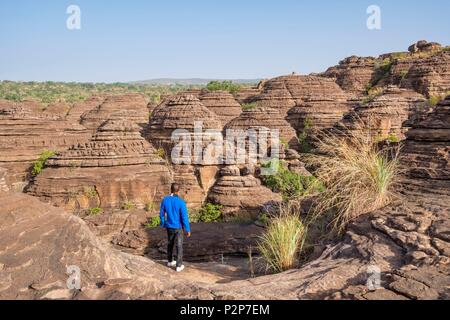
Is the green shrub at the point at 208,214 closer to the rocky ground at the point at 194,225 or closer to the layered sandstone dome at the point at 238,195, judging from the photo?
the layered sandstone dome at the point at 238,195

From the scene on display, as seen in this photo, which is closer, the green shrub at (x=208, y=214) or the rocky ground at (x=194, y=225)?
the rocky ground at (x=194, y=225)

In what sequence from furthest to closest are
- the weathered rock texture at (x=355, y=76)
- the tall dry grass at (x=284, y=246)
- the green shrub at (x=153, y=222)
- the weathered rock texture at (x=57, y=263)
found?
the weathered rock texture at (x=355, y=76), the green shrub at (x=153, y=222), the tall dry grass at (x=284, y=246), the weathered rock texture at (x=57, y=263)

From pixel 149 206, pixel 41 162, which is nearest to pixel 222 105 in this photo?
pixel 41 162

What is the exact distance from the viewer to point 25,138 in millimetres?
14977

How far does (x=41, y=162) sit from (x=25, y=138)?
1568 millimetres

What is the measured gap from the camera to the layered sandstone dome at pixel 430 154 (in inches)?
234

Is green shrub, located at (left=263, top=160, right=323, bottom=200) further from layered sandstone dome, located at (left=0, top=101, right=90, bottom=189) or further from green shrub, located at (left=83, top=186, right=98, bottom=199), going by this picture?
layered sandstone dome, located at (left=0, top=101, right=90, bottom=189)

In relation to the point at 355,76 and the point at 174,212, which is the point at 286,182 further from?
the point at 355,76

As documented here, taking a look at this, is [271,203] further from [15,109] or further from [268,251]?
[15,109]

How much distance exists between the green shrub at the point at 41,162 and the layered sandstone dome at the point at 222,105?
11.1 m

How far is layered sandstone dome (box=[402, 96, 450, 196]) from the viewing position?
19.5ft

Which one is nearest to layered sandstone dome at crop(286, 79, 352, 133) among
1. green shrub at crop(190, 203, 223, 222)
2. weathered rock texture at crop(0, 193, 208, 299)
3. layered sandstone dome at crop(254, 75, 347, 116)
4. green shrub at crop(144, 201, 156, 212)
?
layered sandstone dome at crop(254, 75, 347, 116)

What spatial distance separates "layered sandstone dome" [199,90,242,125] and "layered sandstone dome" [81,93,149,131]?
3.94m

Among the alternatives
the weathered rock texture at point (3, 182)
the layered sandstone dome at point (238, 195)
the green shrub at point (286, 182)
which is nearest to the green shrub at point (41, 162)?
the layered sandstone dome at point (238, 195)
